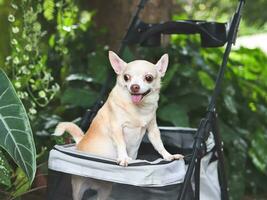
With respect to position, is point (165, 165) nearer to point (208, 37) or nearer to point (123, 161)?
point (123, 161)

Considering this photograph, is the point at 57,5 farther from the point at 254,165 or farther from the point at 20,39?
the point at 254,165

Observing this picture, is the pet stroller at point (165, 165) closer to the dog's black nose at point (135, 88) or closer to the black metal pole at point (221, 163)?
the black metal pole at point (221, 163)

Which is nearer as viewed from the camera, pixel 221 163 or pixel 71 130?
pixel 71 130

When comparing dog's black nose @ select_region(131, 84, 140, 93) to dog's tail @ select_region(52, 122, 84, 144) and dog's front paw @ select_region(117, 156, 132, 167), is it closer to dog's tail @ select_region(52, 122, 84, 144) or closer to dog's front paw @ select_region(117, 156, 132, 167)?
dog's front paw @ select_region(117, 156, 132, 167)

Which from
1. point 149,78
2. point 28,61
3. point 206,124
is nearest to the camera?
point 149,78

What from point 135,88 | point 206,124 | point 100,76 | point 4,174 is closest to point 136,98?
point 135,88

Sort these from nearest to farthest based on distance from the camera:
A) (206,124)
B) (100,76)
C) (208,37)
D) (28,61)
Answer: (206,124), (208,37), (28,61), (100,76)

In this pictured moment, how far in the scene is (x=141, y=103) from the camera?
2.12 meters

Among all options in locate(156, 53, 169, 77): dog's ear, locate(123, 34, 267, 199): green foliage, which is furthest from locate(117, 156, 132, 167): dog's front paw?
locate(123, 34, 267, 199): green foliage

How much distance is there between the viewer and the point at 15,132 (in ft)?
6.41

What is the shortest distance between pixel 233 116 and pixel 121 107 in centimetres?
159

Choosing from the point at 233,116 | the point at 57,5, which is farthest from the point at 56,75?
the point at 233,116

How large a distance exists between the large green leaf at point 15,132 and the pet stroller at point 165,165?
164mm

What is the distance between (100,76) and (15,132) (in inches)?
56.0
